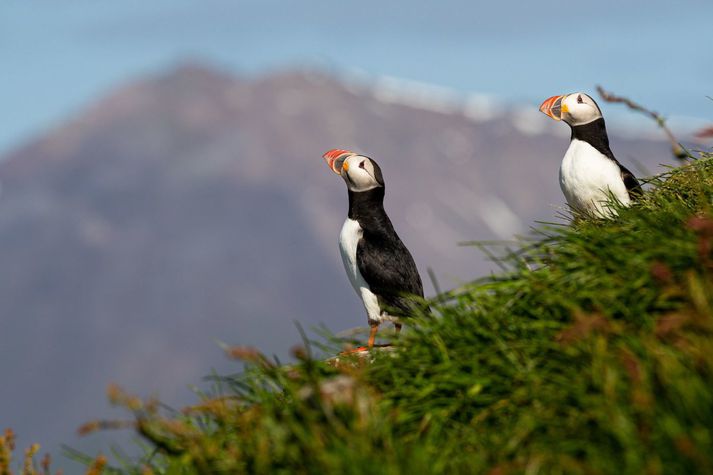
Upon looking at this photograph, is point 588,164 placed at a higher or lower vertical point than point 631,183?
higher

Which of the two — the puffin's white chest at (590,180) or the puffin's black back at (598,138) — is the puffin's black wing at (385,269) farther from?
the puffin's black back at (598,138)

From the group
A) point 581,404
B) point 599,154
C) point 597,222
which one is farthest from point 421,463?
point 599,154

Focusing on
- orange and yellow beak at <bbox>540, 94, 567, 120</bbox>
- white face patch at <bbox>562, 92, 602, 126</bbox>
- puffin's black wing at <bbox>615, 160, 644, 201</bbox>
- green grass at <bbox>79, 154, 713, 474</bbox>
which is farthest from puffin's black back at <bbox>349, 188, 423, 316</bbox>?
green grass at <bbox>79, 154, 713, 474</bbox>

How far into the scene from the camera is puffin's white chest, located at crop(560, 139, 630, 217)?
8.88 m

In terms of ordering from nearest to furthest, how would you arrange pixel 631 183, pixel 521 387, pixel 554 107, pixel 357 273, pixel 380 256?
pixel 521 387 → pixel 380 256 → pixel 357 273 → pixel 631 183 → pixel 554 107

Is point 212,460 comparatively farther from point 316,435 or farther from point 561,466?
point 561,466

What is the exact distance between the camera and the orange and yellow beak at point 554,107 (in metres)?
9.35

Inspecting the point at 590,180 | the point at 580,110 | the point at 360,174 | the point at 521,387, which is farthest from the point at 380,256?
the point at 521,387

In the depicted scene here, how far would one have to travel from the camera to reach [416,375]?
549 centimetres

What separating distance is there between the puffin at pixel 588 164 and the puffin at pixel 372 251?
1632mm

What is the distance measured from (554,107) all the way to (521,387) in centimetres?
495

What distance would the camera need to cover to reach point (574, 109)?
30.7 feet

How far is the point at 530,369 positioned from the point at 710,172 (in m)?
3.17

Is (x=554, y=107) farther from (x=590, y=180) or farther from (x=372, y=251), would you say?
(x=372, y=251)
